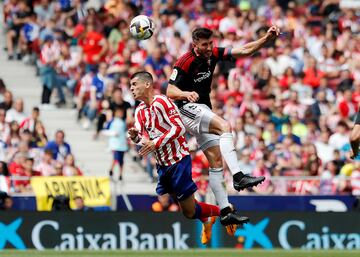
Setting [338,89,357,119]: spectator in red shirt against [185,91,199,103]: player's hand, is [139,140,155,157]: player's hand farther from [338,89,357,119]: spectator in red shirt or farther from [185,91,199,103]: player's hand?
[338,89,357,119]: spectator in red shirt

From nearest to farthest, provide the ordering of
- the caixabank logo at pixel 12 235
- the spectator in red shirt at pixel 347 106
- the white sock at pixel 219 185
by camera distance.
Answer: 1. the white sock at pixel 219 185
2. the caixabank logo at pixel 12 235
3. the spectator in red shirt at pixel 347 106

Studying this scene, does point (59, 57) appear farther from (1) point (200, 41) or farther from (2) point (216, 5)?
(1) point (200, 41)

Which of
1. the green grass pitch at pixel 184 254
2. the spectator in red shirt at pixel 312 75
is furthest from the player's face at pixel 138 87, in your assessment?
the spectator in red shirt at pixel 312 75

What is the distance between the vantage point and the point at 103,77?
2866 centimetres

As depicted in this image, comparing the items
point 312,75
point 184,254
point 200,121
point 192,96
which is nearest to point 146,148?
point 192,96

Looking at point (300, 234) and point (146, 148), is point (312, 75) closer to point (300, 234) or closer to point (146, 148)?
point (300, 234)

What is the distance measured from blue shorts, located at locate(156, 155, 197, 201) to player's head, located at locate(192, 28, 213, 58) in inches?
61.8

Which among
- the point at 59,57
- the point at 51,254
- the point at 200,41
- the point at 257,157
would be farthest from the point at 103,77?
the point at 200,41

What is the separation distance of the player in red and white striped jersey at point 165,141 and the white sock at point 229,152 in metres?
0.58

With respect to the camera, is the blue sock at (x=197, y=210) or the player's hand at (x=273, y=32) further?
the blue sock at (x=197, y=210)

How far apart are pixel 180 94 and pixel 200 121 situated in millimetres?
789

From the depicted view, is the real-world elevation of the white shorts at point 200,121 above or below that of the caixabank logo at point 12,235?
above

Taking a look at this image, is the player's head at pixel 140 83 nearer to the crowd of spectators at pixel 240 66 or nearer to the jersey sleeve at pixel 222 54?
the jersey sleeve at pixel 222 54

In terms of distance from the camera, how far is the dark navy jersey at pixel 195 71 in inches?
713
